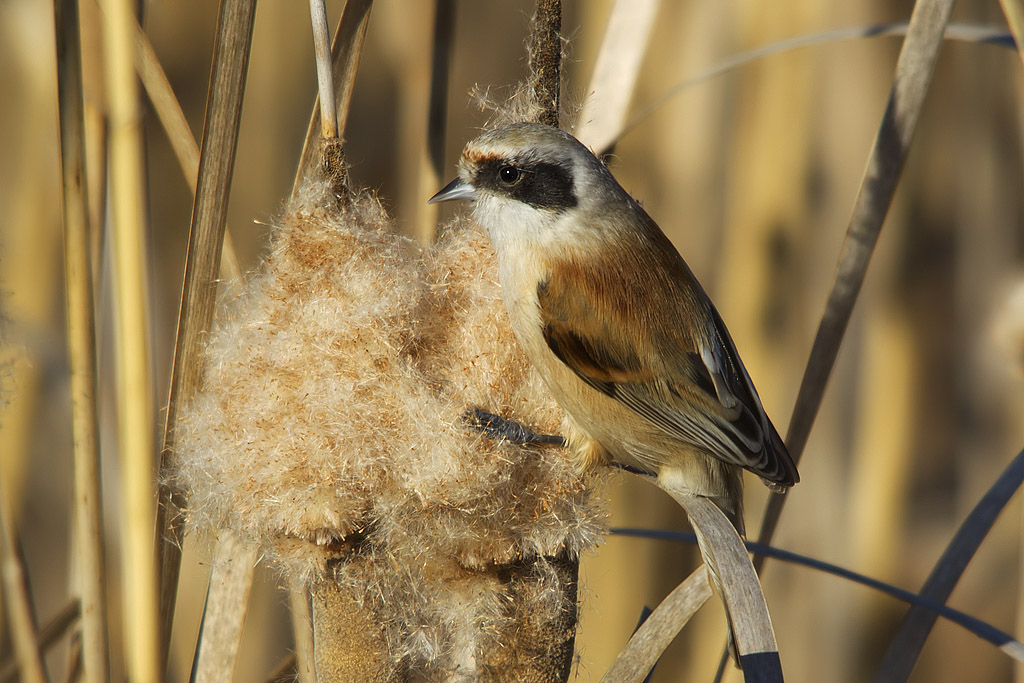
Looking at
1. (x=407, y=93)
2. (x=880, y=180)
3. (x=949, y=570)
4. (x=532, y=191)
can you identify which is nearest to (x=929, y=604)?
(x=949, y=570)

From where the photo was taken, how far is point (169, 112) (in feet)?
3.76

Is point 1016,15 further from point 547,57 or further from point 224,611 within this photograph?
point 224,611

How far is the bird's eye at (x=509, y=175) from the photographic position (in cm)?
115

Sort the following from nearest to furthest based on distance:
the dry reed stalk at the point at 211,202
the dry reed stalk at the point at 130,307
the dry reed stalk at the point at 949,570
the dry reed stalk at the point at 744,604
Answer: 1. the dry reed stalk at the point at 130,307
2. the dry reed stalk at the point at 744,604
3. the dry reed stalk at the point at 211,202
4. the dry reed stalk at the point at 949,570

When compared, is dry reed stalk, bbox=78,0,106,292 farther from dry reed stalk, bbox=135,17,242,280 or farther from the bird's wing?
the bird's wing

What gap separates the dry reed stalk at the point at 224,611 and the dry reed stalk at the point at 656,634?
1.81 feet

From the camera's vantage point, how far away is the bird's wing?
1.15 m

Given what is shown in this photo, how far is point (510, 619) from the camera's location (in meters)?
1.01

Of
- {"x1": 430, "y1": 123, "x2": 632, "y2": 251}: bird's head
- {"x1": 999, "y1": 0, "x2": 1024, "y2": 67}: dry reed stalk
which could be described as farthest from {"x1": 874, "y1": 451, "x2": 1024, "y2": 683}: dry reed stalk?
{"x1": 430, "y1": 123, "x2": 632, "y2": 251}: bird's head

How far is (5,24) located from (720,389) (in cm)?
191

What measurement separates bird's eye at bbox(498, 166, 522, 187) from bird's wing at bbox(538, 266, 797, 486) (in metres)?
0.17

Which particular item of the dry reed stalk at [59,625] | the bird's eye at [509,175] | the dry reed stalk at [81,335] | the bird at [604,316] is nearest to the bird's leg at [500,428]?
the bird at [604,316]

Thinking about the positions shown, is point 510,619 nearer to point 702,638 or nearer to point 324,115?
point 324,115

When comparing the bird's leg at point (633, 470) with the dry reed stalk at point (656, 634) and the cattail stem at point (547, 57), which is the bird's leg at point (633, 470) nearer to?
the dry reed stalk at point (656, 634)
